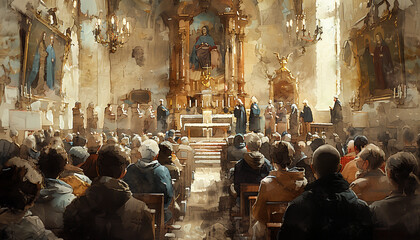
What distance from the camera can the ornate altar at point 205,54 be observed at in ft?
56.0

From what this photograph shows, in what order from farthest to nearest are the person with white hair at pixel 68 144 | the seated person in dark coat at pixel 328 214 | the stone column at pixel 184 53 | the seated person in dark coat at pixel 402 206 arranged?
the stone column at pixel 184 53 → the person with white hair at pixel 68 144 → the seated person in dark coat at pixel 402 206 → the seated person in dark coat at pixel 328 214

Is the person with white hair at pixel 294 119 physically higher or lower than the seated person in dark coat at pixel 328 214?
higher

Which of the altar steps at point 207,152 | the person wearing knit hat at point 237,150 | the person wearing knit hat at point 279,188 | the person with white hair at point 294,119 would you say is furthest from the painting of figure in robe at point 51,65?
the person wearing knit hat at point 279,188

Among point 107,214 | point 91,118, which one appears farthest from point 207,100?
point 107,214

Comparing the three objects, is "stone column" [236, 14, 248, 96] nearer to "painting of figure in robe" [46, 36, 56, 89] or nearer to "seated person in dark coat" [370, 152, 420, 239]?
"painting of figure in robe" [46, 36, 56, 89]

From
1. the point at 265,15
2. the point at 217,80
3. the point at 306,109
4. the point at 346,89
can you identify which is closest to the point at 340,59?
the point at 346,89

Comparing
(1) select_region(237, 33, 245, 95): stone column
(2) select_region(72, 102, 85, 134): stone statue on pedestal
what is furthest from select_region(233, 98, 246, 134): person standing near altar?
(2) select_region(72, 102, 85, 134): stone statue on pedestal

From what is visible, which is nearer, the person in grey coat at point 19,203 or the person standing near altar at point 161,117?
the person in grey coat at point 19,203

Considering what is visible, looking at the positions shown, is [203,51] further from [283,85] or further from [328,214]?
[328,214]

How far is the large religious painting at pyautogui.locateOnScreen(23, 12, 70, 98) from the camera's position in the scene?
970cm

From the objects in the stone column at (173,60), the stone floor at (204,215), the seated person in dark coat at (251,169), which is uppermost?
the stone column at (173,60)

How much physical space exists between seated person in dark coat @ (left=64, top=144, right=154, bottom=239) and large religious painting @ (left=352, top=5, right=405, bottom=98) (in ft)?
28.3

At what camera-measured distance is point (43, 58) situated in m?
10.7

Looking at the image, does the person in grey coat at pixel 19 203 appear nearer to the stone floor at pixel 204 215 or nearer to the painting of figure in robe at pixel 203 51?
the stone floor at pixel 204 215
